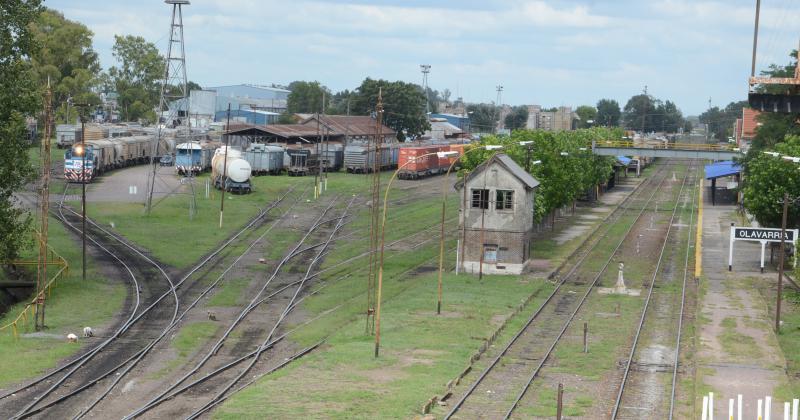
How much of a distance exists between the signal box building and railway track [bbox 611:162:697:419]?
795 cm

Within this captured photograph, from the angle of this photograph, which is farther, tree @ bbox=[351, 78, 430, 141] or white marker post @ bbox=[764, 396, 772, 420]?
tree @ bbox=[351, 78, 430, 141]

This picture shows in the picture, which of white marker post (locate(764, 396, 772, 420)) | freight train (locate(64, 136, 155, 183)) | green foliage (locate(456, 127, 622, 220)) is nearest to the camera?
white marker post (locate(764, 396, 772, 420))

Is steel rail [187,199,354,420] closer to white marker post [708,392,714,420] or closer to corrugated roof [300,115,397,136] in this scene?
white marker post [708,392,714,420]

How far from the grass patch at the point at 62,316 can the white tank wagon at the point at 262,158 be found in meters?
47.3

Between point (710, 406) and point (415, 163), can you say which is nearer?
point (710, 406)

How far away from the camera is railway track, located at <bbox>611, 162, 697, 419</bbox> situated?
33.5 meters

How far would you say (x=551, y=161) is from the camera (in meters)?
79.1

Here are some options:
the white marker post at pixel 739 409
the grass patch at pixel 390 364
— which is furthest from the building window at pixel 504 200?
the white marker post at pixel 739 409

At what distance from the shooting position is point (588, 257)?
237ft

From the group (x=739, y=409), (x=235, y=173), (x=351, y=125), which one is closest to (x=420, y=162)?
(x=235, y=173)

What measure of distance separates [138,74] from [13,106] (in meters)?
139

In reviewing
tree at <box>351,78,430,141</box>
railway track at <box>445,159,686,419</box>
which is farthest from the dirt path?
tree at <box>351,78,430,141</box>

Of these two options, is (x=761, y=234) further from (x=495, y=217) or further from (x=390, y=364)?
(x=390, y=364)

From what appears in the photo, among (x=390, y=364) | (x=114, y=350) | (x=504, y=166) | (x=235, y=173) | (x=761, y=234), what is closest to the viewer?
(x=390, y=364)
